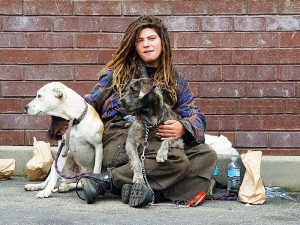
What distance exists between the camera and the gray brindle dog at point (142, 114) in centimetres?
595

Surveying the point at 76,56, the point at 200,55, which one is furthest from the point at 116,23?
the point at 200,55

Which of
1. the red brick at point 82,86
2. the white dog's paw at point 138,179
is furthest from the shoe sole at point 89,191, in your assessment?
the red brick at point 82,86

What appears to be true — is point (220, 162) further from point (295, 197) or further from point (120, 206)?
point (120, 206)

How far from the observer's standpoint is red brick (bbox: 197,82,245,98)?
24.6 ft

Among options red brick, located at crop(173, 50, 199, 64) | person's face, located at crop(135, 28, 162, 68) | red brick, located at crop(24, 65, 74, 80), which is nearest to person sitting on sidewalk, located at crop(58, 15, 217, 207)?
person's face, located at crop(135, 28, 162, 68)

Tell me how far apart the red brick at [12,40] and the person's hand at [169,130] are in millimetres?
2309

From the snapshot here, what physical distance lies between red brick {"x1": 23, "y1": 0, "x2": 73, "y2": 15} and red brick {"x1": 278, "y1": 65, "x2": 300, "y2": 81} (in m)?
2.45

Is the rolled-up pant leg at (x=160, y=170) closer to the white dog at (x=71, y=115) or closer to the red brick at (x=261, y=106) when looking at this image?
the white dog at (x=71, y=115)

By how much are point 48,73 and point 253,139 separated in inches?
95.2

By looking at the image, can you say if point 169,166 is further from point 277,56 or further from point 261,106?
point 277,56

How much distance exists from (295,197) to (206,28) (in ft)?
6.86

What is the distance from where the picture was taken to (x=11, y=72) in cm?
763

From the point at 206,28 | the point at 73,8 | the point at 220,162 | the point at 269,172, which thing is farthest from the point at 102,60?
the point at 269,172

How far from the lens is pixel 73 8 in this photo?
755 cm
